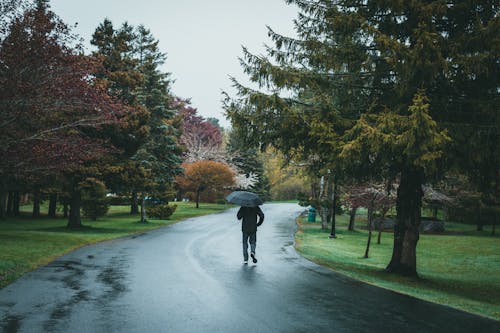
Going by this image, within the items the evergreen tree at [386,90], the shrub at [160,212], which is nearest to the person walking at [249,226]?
the evergreen tree at [386,90]

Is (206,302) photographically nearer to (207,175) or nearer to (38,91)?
(38,91)

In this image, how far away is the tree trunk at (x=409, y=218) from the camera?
13.1m

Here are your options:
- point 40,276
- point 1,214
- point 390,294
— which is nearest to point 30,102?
point 40,276

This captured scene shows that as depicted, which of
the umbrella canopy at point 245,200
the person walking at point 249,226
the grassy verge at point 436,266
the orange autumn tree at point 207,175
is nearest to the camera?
the grassy verge at point 436,266

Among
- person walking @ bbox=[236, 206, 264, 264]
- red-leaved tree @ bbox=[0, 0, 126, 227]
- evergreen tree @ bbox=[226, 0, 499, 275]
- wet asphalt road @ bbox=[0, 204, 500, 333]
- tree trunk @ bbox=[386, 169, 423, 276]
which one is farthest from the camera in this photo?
red-leaved tree @ bbox=[0, 0, 126, 227]

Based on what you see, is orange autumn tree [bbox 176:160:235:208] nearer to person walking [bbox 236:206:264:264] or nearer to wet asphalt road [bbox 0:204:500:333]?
person walking [bbox 236:206:264:264]

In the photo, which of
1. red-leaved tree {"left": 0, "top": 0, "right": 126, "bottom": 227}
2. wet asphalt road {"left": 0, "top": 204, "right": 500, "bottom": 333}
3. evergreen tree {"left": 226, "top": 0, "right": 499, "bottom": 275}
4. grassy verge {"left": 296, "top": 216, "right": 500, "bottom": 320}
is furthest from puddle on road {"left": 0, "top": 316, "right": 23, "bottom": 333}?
red-leaved tree {"left": 0, "top": 0, "right": 126, "bottom": 227}

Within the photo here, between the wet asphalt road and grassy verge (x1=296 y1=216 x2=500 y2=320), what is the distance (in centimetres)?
135

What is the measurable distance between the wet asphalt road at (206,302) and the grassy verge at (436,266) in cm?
135

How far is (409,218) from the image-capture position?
1310 cm

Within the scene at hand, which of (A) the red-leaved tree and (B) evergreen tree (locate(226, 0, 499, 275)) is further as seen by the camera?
(A) the red-leaved tree

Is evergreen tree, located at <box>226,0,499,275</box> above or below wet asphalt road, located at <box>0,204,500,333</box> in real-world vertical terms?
above

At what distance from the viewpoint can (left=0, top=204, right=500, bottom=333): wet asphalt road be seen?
632 centimetres

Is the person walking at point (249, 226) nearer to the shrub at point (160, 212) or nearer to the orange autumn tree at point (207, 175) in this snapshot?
the shrub at point (160, 212)
